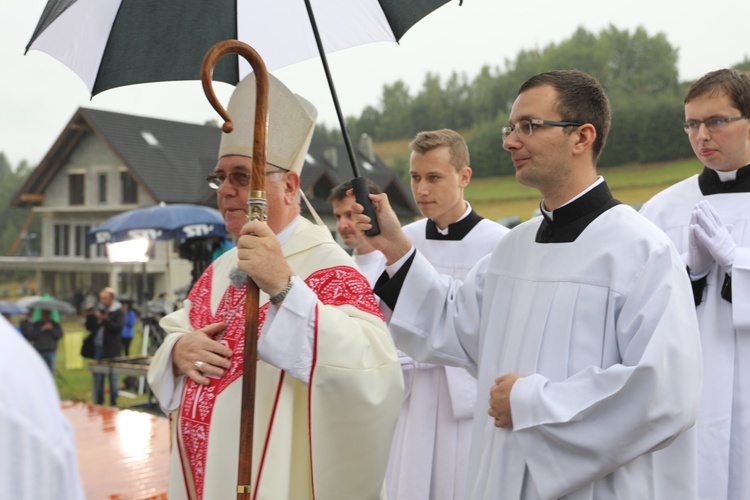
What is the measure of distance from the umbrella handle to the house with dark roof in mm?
31338

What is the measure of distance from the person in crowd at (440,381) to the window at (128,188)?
113 feet

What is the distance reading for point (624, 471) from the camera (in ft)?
7.73

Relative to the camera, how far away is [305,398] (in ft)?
8.30

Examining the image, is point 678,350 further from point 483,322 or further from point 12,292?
point 12,292

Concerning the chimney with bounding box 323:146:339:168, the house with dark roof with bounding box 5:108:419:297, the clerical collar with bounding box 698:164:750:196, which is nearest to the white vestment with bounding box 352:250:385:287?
the clerical collar with bounding box 698:164:750:196

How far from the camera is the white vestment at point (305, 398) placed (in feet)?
7.69

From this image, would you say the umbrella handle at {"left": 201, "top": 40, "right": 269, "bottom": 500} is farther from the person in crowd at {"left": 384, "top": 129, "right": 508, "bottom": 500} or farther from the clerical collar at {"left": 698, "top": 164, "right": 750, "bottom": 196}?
the clerical collar at {"left": 698, "top": 164, "right": 750, "bottom": 196}

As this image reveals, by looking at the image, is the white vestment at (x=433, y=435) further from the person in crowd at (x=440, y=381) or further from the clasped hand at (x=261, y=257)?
the clasped hand at (x=261, y=257)

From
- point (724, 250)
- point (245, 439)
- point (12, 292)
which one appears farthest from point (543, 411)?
point (12, 292)

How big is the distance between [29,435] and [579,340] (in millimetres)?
1823

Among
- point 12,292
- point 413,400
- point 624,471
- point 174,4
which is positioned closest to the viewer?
point 624,471

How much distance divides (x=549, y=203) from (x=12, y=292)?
62.8m

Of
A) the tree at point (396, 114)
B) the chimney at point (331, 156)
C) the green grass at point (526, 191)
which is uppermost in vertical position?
the tree at point (396, 114)

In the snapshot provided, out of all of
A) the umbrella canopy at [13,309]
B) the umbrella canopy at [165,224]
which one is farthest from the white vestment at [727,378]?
the umbrella canopy at [13,309]
